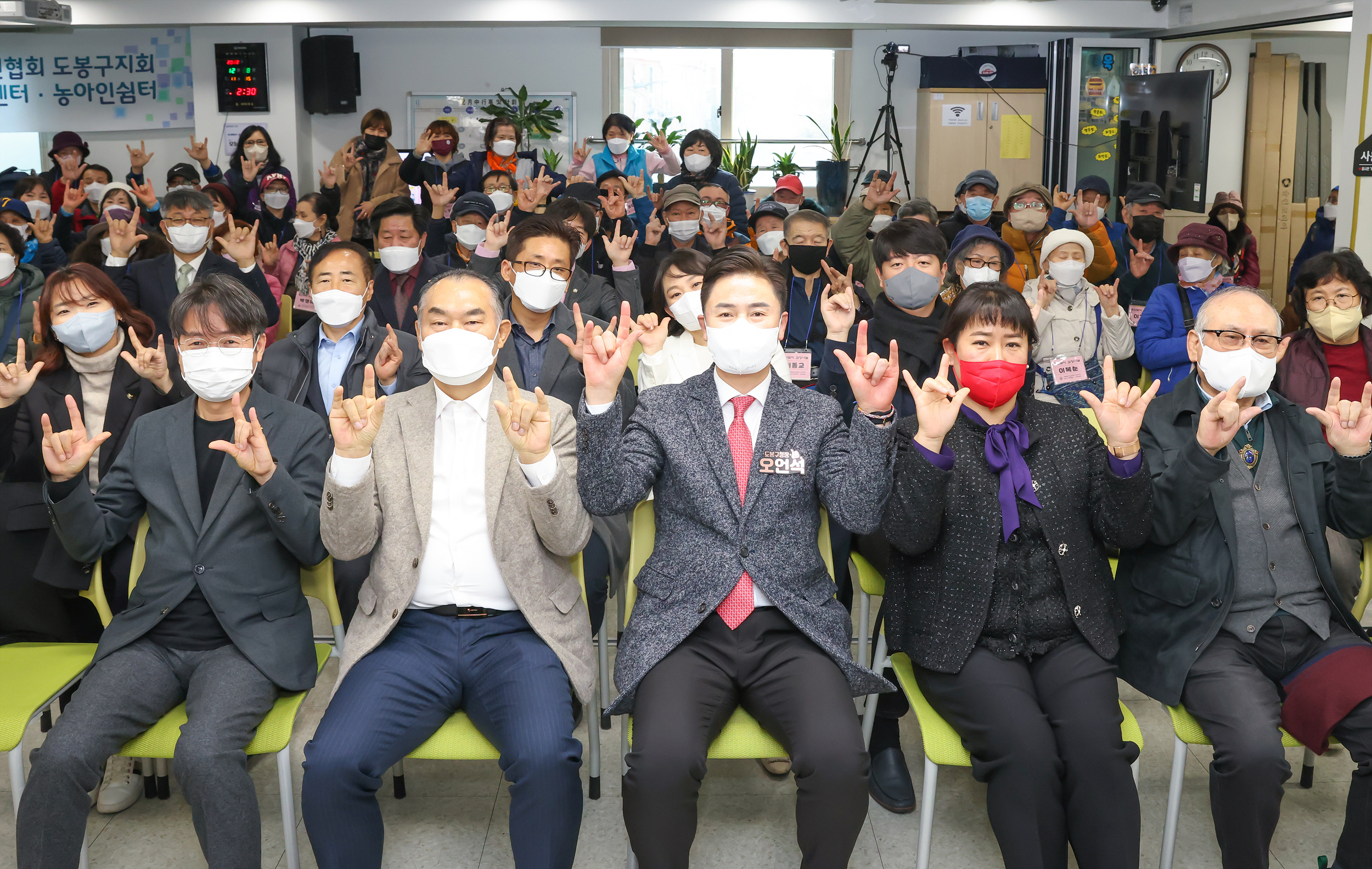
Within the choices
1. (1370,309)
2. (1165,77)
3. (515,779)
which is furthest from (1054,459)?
(1165,77)

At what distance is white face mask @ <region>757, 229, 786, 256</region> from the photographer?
536 centimetres

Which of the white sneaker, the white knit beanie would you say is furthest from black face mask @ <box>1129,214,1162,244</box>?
the white sneaker

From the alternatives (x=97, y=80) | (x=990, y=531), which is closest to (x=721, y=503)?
(x=990, y=531)

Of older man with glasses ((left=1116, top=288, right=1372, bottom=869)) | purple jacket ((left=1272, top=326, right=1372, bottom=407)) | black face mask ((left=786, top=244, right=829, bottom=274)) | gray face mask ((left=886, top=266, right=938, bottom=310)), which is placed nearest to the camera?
older man with glasses ((left=1116, top=288, right=1372, bottom=869))

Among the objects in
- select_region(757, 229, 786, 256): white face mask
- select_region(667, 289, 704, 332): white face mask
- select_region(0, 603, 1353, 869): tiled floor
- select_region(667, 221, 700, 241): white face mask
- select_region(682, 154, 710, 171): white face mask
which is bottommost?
select_region(0, 603, 1353, 869): tiled floor

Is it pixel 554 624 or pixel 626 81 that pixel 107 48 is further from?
pixel 554 624

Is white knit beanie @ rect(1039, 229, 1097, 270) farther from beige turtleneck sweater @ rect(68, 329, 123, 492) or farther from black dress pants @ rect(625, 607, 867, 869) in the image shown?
beige turtleneck sweater @ rect(68, 329, 123, 492)

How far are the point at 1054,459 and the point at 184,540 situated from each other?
199cm

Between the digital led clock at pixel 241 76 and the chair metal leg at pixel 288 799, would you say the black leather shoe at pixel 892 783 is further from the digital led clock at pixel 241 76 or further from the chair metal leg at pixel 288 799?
the digital led clock at pixel 241 76

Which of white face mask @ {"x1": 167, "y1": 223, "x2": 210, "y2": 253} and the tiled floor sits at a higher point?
white face mask @ {"x1": 167, "y1": 223, "x2": 210, "y2": 253}

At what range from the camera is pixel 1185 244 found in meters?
4.53

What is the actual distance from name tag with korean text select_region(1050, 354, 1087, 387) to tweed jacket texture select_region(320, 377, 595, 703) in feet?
7.24

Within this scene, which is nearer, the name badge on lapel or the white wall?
A: the name badge on lapel

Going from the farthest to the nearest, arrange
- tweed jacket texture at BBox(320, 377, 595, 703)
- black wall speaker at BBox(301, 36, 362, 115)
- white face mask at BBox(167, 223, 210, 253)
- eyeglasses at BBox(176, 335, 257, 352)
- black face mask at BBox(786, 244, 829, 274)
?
black wall speaker at BBox(301, 36, 362, 115)
white face mask at BBox(167, 223, 210, 253)
black face mask at BBox(786, 244, 829, 274)
eyeglasses at BBox(176, 335, 257, 352)
tweed jacket texture at BBox(320, 377, 595, 703)
